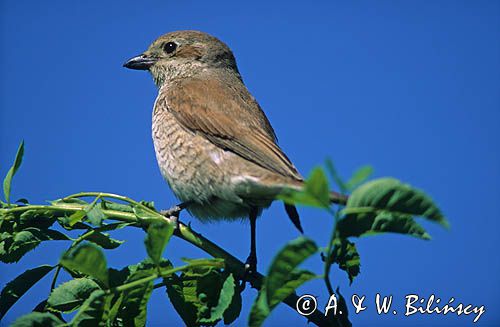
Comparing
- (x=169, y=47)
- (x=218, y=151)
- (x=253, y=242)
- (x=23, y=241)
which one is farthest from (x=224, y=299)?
(x=169, y=47)

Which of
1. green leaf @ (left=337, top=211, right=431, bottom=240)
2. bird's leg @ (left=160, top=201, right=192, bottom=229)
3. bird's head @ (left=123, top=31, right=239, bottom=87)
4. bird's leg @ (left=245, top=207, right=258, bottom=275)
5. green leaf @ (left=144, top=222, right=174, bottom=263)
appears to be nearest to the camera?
green leaf @ (left=337, top=211, right=431, bottom=240)

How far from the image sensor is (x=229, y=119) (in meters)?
4.16

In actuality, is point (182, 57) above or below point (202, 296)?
above

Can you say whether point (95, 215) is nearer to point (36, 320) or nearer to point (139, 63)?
point (36, 320)

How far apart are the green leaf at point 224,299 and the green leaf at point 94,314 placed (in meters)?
0.39

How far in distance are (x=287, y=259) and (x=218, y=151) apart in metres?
2.42

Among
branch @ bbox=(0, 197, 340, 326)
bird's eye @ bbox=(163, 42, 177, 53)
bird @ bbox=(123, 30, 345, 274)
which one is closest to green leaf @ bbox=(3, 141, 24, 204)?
branch @ bbox=(0, 197, 340, 326)

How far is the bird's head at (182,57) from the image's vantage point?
5.37 meters

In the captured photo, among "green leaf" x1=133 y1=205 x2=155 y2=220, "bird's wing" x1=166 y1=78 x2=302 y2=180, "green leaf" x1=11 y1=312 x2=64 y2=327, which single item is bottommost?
"green leaf" x1=11 y1=312 x2=64 y2=327

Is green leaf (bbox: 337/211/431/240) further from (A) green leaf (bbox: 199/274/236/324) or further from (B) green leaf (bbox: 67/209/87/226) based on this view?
(B) green leaf (bbox: 67/209/87/226)

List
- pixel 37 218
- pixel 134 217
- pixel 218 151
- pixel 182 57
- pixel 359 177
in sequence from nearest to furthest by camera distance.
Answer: pixel 359 177 < pixel 134 217 < pixel 37 218 < pixel 218 151 < pixel 182 57

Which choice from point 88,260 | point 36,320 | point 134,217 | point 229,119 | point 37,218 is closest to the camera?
point 88,260

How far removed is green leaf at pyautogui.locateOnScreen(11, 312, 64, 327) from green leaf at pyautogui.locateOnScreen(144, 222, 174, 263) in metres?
0.40

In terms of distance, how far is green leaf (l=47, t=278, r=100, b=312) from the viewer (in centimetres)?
221
